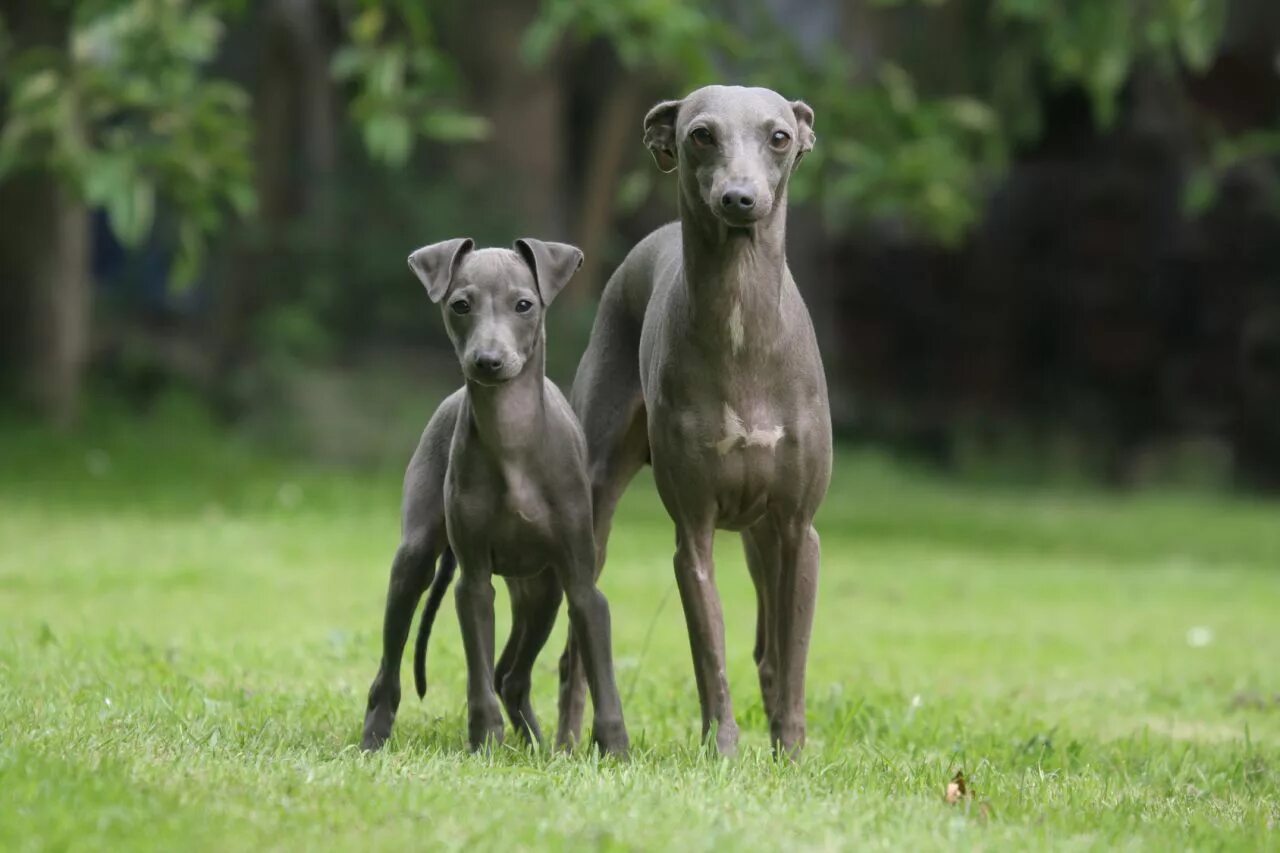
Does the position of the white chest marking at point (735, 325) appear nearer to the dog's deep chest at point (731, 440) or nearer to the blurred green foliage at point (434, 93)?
the dog's deep chest at point (731, 440)

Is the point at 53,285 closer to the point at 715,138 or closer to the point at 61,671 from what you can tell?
the point at 61,671

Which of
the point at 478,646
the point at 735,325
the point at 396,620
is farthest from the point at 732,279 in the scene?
the point at 396,620

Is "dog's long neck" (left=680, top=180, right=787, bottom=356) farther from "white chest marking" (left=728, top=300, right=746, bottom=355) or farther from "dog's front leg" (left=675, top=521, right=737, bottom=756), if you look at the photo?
"dog's front leg" (left=675, top=521, right=737, bottom=756)

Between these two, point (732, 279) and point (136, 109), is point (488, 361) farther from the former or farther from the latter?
point (136, 109)

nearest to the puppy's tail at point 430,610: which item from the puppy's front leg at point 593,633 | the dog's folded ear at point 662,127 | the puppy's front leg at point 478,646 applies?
the puppy's front leg at point 478,646

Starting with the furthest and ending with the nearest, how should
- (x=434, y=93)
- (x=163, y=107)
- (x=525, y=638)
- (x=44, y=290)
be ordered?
1. (x=44, y=290)
2. (x=434, y=93)
3. (x=163, y=107)
4. (x=525, y=638)

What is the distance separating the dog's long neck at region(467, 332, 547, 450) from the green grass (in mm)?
967

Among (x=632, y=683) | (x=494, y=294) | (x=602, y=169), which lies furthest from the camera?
(x=602, y=169)

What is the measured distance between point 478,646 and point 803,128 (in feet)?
6.24

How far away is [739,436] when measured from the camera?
19.0 feet

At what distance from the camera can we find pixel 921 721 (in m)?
7.34

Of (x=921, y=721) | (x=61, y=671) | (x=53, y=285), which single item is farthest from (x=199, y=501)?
(x=921, y=721)

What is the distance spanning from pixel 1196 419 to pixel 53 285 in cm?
1302

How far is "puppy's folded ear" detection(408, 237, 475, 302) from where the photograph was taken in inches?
229
